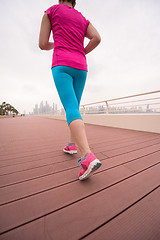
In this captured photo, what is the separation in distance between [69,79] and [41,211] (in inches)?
29.3

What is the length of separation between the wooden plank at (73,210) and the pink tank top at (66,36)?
79 cm

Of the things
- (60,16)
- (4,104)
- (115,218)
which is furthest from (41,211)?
(4,104)

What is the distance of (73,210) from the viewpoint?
0.43 m

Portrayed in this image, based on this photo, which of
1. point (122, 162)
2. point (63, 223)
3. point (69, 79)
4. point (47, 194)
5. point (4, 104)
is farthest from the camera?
point (4, 104)

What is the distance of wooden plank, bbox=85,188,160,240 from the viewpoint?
1.09 ft

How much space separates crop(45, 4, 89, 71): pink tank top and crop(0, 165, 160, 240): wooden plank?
2.59 ft

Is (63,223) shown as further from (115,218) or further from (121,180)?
(121,180)

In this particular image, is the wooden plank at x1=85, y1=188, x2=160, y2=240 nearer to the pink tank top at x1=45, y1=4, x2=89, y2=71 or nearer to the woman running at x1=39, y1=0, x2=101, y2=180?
the woman running at x1=39, y1=0, x2=101, y2=180

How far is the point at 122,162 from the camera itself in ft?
2.81

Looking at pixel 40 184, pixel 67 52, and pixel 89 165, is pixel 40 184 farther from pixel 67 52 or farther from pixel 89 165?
pixel 67 52

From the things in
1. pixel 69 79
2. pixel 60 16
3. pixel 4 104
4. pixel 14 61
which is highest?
pixel 14 61

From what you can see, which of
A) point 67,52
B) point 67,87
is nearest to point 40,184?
point 67,87

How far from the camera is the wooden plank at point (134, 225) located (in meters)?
0.33

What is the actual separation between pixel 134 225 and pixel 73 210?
23 centimetres
